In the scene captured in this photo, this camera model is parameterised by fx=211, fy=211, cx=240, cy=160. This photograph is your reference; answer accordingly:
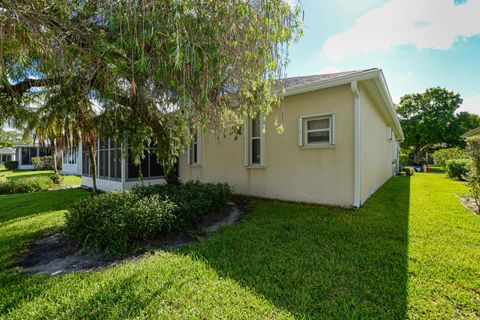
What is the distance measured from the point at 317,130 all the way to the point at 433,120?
33.1 metres

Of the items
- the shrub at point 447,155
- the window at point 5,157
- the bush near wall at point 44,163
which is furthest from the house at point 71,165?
the shrub at point 447,155

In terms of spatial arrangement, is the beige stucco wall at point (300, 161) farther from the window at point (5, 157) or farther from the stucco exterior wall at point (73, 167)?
the window at point (5, 157)

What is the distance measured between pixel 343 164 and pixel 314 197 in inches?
49.6

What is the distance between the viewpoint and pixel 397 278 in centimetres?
264

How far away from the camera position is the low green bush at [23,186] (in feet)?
35.4

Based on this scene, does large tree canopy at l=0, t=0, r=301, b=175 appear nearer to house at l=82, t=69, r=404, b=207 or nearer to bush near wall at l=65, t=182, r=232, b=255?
house at l=82, t=69, r=404, b=207

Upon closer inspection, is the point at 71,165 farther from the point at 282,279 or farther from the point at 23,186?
the point at 282,279

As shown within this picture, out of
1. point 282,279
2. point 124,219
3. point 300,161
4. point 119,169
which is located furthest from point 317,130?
point 119,169

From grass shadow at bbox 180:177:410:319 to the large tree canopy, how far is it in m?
2.29

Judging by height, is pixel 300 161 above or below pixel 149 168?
above

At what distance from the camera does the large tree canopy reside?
2377 mm

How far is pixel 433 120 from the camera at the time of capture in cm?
2864

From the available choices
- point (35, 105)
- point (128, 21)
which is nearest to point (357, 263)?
point (128, 21)

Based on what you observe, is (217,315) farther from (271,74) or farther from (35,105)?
(35,105)
